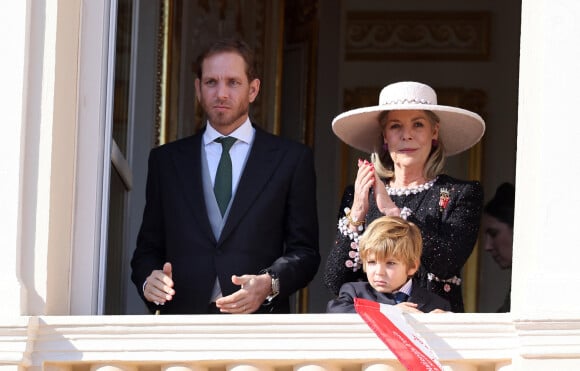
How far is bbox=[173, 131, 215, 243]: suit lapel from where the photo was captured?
8.52m

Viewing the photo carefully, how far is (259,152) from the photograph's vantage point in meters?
8.62

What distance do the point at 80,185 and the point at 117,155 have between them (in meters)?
0.91

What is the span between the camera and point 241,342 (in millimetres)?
7793

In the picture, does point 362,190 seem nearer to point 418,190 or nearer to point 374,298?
point 418,190

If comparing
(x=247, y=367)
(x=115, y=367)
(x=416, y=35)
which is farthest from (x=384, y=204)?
(x=416, y=35)

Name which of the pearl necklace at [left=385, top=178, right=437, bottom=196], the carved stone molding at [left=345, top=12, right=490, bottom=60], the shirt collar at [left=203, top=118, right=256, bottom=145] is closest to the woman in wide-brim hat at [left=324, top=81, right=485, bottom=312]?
the pearl necklace at [left=385, top=178, right=437, bottom=196]

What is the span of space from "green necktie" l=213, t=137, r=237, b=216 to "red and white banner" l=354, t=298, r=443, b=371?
1016 millimetres

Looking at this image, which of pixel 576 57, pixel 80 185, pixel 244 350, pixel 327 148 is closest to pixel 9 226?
pixel 80 185

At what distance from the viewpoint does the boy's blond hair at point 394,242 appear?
26.0 feet

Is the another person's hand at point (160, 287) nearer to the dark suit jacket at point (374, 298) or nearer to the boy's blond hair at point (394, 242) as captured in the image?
the dark suit jacket at point (374, 298)

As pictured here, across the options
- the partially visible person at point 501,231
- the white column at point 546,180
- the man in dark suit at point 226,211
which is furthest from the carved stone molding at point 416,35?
the white column at point 546,180

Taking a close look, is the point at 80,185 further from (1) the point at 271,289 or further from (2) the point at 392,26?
(2) the point at 392,26

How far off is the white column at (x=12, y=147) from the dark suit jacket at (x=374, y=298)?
3.81ft

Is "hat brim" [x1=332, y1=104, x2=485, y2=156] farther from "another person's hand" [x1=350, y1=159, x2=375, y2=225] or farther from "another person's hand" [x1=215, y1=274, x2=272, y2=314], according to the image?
"another person's hand" [x1=215, y1=274, x2=272, y2=314]
